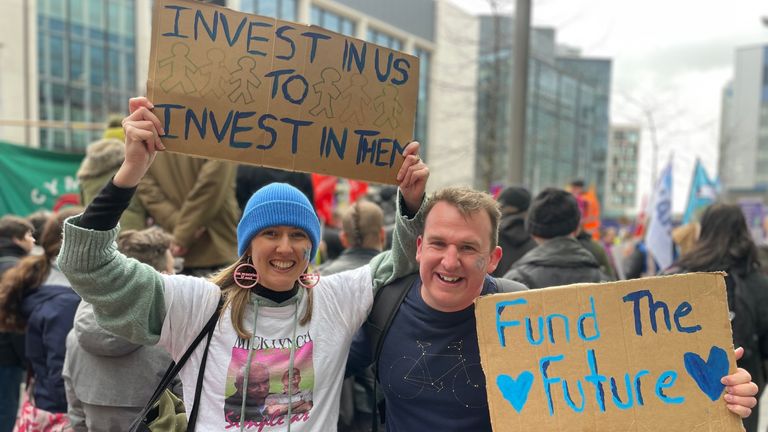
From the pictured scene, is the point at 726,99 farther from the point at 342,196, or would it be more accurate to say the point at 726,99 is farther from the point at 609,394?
the point at 609,394

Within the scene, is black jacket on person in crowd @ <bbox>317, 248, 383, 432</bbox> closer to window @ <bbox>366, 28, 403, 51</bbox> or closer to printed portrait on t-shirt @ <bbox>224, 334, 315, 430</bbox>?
printed portrait on t-shirt @ <bbox>224, 334, 315, 430</bbox>

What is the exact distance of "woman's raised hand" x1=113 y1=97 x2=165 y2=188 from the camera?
1938 mm

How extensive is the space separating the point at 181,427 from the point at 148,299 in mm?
561

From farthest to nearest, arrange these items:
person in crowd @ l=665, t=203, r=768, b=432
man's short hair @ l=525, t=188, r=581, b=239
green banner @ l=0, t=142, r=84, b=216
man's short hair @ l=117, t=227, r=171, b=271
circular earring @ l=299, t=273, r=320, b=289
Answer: green banner @ l=0, t=142, r=84, b=216 < man's short hair @ l=525, t=188, r=581, b=239 < person in crowd @ l=665, t=203, r=768, b=432 < man's short hair @ l=117, t=227, r=171, b=271 < circular earring @ l=299, t=273, r=320, b=289

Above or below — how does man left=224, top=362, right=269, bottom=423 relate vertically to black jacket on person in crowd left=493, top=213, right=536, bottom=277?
below

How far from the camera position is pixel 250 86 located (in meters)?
2.22

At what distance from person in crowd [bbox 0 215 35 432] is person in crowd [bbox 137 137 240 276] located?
2.48 ft

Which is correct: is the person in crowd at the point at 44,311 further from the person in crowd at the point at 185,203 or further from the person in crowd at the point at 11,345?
the person in crowd at the point at 185,203

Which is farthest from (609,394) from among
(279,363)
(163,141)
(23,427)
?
(23,427)

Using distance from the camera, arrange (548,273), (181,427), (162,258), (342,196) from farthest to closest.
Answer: (342,196)
(548,273)
(162,258)
(181,427)

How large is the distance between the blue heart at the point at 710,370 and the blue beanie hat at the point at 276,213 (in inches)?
51.1

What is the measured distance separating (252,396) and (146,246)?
108 cm

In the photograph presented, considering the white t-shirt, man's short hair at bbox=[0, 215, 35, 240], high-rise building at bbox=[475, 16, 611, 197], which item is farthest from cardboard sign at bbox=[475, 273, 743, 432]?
high-rise building at bbox=[475, 16, 611, 197]

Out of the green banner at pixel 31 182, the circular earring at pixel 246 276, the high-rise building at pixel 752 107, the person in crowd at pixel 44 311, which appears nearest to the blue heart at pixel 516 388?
the circular earring at pixel 246 276
